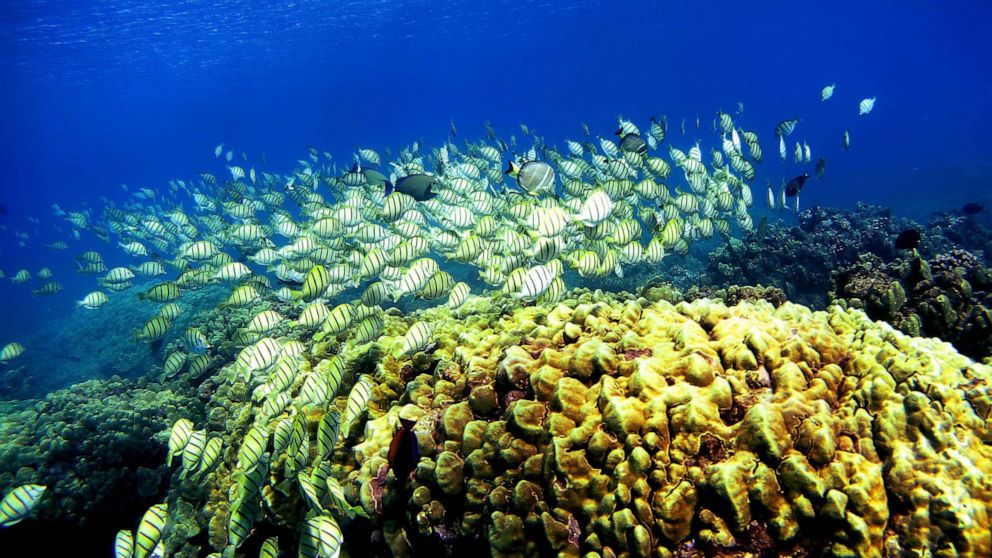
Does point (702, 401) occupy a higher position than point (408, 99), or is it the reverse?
point (408, 99)

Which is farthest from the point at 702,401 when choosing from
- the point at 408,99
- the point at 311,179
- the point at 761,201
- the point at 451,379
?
the point at 408,99

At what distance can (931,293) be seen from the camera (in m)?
5.77

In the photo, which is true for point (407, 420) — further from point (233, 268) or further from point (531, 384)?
point (233, 268)

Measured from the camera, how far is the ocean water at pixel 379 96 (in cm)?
2547

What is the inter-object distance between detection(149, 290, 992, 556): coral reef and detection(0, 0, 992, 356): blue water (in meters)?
13.0

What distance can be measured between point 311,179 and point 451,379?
9.51m

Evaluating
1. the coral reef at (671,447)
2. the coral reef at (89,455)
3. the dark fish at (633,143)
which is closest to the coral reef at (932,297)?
the coral reef at (671,447)

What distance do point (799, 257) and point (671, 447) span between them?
1046 cm

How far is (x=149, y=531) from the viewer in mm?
3480

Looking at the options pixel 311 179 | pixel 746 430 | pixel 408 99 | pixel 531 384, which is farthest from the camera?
pixel 408 99

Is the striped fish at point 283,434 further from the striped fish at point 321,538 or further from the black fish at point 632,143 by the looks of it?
the black fish at point 632,143

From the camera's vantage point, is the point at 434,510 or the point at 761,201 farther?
the point at 761,201

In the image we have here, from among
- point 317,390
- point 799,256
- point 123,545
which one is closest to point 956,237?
point 799,256

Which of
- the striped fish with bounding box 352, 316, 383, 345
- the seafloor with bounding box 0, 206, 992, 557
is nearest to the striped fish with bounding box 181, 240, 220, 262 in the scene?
the seafloor with bounding box 0, 206, 992, 557
